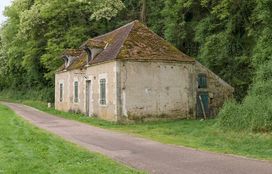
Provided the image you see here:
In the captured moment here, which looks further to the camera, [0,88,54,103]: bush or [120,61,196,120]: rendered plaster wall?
[0,88,54,103]: bush

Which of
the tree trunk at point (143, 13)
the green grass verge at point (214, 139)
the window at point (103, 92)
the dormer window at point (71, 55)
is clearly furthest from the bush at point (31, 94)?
the green grass verge at point (214, 139)

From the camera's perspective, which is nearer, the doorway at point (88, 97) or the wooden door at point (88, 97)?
the doorway at point (88, 97)

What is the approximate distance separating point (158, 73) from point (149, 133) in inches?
273

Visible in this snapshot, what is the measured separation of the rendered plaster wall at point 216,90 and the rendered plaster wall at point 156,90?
4.13 feet

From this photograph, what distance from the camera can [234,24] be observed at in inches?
1100

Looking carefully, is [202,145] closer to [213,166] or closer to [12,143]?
[213,166]

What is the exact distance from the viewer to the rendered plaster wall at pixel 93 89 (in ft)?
82.5

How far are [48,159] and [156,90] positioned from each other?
15.1m

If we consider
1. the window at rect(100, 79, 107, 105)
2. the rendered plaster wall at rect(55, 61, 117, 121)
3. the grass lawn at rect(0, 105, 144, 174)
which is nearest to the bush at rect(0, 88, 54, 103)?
the rendered plaster wall at rect(55, 61, 117, 121)

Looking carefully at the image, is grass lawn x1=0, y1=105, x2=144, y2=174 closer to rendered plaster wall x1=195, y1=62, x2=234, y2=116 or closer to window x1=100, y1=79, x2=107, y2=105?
window x1=100, y1=79, x2=107, y2=105

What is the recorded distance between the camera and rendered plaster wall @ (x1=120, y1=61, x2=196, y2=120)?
24719 mm

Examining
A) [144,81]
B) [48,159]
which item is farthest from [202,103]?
[48,159]

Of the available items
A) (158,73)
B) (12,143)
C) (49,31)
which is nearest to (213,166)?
(12,143)

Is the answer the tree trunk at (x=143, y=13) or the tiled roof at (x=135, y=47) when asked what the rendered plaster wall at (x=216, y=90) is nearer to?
the tiled roof at (x=135, y=47)
